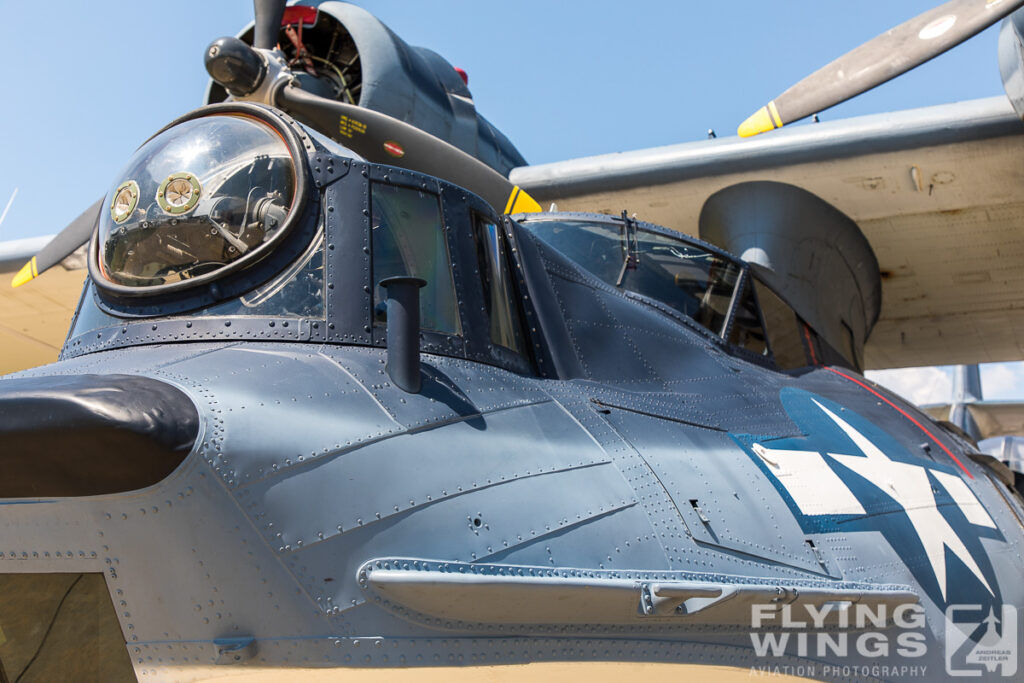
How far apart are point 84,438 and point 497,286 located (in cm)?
175

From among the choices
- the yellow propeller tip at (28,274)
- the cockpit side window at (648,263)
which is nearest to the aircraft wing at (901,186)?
the cockpit side window at (648,263)

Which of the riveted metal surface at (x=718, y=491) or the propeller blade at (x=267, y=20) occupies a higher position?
the propeller blade at (x=267, y=20)

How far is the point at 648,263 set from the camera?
4961mm

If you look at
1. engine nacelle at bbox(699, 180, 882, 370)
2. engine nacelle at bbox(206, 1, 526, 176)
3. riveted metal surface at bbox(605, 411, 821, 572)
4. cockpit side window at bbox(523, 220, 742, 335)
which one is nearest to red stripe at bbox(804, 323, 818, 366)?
cockpit side window at bbox(523, 220, 742, 335)

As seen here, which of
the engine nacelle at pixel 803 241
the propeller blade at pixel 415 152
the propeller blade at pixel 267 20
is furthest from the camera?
the engine nacelle at pixel 803 241

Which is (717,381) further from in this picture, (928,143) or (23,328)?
(23,328)

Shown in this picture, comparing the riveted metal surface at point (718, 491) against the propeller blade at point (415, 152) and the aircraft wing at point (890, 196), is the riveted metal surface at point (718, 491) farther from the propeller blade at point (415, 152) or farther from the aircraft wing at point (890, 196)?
the aircraft wing at point (890, 196)

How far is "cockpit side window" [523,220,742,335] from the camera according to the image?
4.87 meters

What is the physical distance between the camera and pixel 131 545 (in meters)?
2.10

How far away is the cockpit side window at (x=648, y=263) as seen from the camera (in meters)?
4.87

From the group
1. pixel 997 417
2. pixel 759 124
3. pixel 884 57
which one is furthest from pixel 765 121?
pixel 997 417

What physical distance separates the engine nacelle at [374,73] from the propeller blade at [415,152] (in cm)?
463

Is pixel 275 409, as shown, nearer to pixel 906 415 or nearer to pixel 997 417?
pixel 906 415

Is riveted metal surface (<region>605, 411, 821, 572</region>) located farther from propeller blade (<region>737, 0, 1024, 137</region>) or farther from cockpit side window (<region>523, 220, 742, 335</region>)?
propeller blade (<region>737, 0, 1024, 137</region>)
